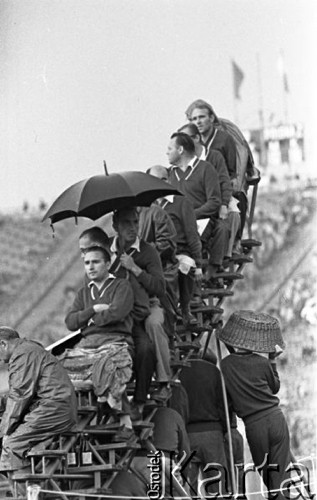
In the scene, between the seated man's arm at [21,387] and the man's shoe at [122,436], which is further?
the man's shoe at [122,436]

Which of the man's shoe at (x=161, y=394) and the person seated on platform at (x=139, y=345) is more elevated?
the person seated on platform at (x=139, y=345)

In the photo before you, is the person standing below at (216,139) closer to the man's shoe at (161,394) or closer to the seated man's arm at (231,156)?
the seated man's arm at (231,156)

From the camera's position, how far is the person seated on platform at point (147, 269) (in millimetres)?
17391

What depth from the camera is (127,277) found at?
17.3 m

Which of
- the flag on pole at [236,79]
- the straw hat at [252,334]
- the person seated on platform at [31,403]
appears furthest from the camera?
the flag on pole at [236,79]

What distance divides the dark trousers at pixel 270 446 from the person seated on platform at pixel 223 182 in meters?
2.23

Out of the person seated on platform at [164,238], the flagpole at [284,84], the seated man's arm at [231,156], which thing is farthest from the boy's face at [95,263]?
the flagpole at [284,84]

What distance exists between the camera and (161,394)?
1762cm

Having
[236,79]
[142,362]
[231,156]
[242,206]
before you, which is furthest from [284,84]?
[142,362]

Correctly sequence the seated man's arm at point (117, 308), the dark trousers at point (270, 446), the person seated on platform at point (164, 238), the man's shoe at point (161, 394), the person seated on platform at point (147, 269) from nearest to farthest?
the seated man's arm at point (117, 308) < the person seated on platform at point (147, 269) < the man's shoe at point (161, 394) < the person seated on platform at point (164, 238) < the dark trousers at point (270, 446)

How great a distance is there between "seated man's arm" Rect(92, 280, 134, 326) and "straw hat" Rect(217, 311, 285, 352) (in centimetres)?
243

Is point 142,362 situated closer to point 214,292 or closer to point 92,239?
point 92,239

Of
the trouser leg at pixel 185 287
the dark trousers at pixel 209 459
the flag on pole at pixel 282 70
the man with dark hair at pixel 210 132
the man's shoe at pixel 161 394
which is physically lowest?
the dark trousers at pixel 209 459

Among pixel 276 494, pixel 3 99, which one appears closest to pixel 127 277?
pixel 276 494
